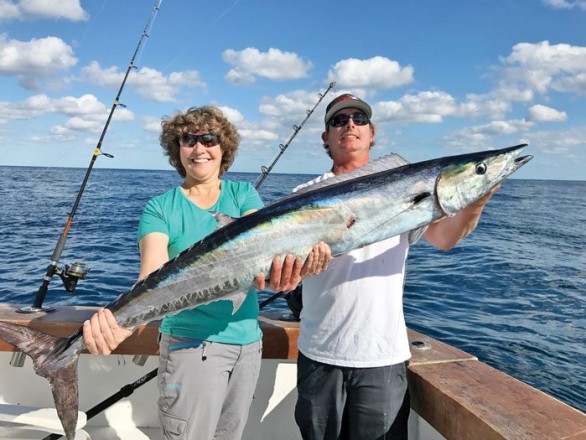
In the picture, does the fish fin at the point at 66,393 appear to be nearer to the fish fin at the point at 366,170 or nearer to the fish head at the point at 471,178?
the fish fin at the point at 366,170

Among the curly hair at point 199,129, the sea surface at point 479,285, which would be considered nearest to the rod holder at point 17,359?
the curly hair at point 199,129

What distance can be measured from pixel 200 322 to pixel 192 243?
411 mm

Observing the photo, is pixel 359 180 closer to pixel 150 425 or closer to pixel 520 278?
pixel 150 425

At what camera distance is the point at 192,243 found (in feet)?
8.16

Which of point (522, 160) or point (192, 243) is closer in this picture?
point (522, 160)

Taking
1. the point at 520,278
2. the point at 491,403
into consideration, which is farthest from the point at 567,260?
the point at 491,403

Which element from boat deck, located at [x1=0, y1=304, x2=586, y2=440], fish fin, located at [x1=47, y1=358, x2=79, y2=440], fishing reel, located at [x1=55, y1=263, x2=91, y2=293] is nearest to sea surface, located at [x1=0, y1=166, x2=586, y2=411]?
boat deck, located at [x1=0, y1=304, x2=586, y2=440]

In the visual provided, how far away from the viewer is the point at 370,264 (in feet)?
8.21

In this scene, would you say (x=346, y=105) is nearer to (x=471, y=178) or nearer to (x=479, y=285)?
(x=471, y=178)

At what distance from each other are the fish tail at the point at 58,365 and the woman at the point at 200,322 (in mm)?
170

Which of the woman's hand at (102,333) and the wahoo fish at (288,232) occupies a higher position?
the wahoo fish at (288,232)

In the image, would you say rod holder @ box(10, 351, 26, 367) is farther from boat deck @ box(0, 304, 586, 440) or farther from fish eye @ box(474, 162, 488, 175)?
fish eye @ box(474, 162, 488, 175)

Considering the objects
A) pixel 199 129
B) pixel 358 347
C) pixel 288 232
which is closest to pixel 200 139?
pixel 199 129

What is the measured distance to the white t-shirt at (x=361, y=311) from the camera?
2432 mm
